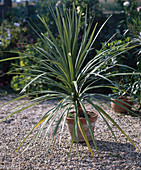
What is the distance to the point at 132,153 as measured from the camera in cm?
224

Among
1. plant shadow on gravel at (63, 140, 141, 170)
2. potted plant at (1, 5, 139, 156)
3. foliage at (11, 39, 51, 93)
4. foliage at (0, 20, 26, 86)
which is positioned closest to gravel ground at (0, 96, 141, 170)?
plant shadow on gravel at (63, 140, 141, 170)

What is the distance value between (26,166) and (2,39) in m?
3.76

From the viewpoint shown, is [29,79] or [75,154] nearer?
[75,154]

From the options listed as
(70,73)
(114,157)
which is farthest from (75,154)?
(70,73)

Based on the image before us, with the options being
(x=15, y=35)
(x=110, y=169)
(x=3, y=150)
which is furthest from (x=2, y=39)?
(x=110, y=169)

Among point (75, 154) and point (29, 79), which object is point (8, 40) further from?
point (75, 154)

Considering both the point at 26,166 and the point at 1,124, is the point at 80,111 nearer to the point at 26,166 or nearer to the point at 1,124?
the point at 26,166

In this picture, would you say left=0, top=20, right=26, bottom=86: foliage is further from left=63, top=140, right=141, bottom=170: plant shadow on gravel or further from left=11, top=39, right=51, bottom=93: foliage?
left=63, top=140, right=141, bottom=170: plant shadow on gravel

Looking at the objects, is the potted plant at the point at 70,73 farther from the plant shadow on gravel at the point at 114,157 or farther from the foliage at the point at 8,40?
the foliage at the point at 8,40

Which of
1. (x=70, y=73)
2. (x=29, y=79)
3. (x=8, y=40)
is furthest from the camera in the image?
(x=8, y=40)

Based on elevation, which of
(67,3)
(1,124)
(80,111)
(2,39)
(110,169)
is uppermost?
(67,3)

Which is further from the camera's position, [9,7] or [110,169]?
[9,7]

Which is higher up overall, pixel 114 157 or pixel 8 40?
pixel 8 40

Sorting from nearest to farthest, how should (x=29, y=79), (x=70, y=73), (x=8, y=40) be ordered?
1. (x=70, y=73)
2. (x=29, y=79)
3. (x=8, y=40)
